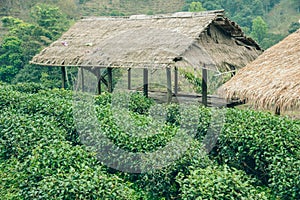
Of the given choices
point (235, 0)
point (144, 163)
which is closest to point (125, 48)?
point (144, 163)

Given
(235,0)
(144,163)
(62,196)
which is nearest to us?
(62,196)

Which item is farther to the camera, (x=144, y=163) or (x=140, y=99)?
(x=140, y=99)

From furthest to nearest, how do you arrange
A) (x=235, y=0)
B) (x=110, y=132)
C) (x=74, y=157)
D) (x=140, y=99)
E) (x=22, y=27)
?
1. (x=235, y=0)
2. (x=22, y=27)
3. (x=140, y=99)
4. (x=110, y=132)
5. (x=74, y=157)

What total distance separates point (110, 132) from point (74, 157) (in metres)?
1.36

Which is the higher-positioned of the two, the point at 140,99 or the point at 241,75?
the point at 241,75

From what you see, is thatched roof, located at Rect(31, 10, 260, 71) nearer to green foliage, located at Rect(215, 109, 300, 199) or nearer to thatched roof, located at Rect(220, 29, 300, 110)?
thatched roof, located at Rect(220, 29, 300, 110)

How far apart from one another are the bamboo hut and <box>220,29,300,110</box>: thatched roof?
5.87 feet

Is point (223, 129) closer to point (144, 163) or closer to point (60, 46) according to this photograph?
point (144, 163)

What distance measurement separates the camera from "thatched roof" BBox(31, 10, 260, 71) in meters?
9.66

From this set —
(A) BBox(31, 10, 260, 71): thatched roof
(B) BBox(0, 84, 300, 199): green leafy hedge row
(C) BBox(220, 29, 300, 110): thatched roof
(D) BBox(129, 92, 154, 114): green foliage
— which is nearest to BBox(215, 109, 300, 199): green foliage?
(B) BBox(0, 84, 300, 199): green leafy hedge row

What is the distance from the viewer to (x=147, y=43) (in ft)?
34.6

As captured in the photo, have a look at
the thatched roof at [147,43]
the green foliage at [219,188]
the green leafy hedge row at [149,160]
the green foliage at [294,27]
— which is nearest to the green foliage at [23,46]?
the thatched roof at [147,43]

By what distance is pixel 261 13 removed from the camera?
38.0 meters

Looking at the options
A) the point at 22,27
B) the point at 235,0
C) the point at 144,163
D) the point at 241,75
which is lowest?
the point at 144,163
